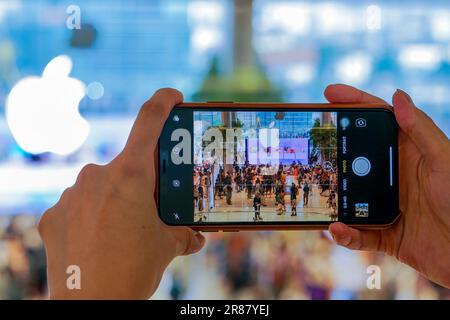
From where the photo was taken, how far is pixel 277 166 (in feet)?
1.58

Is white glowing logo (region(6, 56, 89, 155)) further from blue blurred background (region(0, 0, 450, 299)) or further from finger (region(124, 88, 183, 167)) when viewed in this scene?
finger (region(124, 88, 183, 167))

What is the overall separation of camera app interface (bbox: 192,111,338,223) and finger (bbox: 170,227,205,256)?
4 cm

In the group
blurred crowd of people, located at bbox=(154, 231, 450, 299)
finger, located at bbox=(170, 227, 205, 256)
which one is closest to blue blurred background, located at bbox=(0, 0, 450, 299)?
blurred crowd of people, located at bbox=(154, 231, 450, 299)

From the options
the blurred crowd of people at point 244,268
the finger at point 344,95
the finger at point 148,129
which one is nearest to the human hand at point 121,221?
the finger at point 148,129

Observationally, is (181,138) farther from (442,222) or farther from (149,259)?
(442,222)

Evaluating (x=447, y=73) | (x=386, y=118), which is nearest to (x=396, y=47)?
(x=447, y=73)

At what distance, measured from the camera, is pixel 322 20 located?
2.61 feet

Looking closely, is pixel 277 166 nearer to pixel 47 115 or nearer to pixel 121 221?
pixel 121 221

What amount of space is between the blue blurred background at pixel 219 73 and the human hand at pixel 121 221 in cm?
28

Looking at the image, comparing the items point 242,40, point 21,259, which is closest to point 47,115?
point 21,259

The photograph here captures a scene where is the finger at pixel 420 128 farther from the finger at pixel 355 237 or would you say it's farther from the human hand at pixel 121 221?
the human hand at pixel 121 221

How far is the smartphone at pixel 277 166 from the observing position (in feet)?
1.56

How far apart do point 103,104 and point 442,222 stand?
0.53 m

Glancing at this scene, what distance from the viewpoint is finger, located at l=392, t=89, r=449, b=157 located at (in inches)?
18.5
